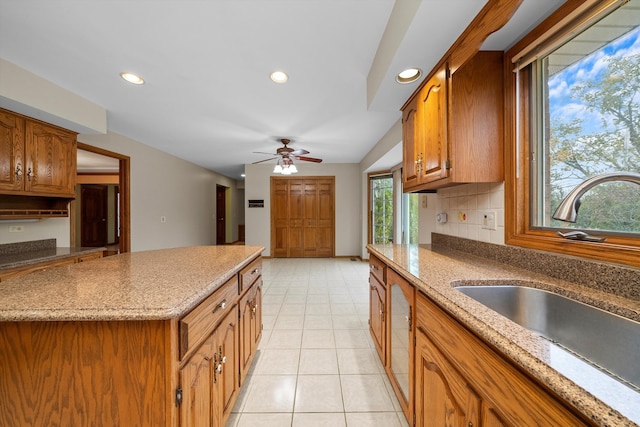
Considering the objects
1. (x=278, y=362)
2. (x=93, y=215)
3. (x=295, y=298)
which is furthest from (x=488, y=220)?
(x=93, y=215)

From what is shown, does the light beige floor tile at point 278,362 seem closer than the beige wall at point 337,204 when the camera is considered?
Yes

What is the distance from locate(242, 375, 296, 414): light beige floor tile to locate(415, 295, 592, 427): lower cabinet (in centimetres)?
83

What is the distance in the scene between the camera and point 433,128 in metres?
1.69

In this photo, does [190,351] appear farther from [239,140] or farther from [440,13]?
[239,140]

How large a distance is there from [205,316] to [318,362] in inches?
51.0

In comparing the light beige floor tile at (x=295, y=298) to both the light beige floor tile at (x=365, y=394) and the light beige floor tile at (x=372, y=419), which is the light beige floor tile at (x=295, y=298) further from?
the light beige floor tile at (x=372, y=419)

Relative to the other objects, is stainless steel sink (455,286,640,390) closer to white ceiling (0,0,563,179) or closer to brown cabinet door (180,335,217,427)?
brown cabinet door (180,335,217,427)

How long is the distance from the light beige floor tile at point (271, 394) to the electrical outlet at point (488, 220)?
1706 mm

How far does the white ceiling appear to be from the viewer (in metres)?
1.44

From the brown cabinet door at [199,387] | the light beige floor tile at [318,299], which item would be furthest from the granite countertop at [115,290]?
the light beige floor tile at [318,299]

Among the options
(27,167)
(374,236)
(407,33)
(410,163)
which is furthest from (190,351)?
(374,236)

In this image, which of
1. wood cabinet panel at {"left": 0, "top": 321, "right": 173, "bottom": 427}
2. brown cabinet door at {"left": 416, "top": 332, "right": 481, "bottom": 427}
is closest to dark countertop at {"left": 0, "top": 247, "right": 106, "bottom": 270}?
wood cabinet panel at {"left": 0, "top": 321, "right": 173, "bottom": 427}

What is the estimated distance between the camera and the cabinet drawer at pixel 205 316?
0.87 meters

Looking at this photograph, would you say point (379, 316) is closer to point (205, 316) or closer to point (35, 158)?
point (205, 316)
